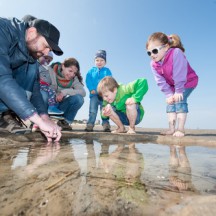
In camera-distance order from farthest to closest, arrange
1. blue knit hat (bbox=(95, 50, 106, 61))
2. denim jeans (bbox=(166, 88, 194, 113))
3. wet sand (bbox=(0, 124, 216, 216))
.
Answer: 1. blue knit hat (bbox=(95, 50, 106, 61))
2. denim jeans (bbox=(166, 88, 194, 113))
3. wet sand (bbox=(0, 124, 216, 216))

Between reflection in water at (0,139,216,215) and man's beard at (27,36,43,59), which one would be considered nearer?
reflection in water at (0,139,216,215)

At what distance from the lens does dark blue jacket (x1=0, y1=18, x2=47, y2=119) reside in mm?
2014

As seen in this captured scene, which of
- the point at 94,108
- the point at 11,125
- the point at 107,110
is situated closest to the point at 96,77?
the point at 94,108

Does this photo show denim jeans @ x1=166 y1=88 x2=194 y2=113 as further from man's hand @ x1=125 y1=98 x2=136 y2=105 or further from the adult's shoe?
the adult's shoe

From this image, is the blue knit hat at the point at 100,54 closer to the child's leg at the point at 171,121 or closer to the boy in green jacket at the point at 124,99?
the boy in green jacket at the point at 124,99

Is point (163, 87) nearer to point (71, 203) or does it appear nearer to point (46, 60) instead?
point (46, 60)

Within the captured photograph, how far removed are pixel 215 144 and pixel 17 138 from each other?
225cm

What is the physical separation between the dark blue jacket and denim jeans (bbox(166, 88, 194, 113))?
1.96m

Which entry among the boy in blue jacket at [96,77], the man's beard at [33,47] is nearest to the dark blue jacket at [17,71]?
the man's beard at [33,47]

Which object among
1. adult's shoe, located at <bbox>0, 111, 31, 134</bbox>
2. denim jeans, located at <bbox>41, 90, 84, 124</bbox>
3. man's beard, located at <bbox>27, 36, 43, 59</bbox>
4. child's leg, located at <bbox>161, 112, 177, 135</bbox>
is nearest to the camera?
man's beard, located at <bbox>27, 36, 43, 59</bbox>

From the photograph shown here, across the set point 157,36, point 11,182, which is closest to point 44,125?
point 11,182

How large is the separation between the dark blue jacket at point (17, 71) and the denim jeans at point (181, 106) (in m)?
1.96

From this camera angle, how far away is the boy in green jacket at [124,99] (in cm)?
359

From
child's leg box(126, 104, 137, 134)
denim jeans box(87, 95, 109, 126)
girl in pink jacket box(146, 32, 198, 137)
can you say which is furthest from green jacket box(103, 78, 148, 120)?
denim jeans box(87, 95, 109, 126)
